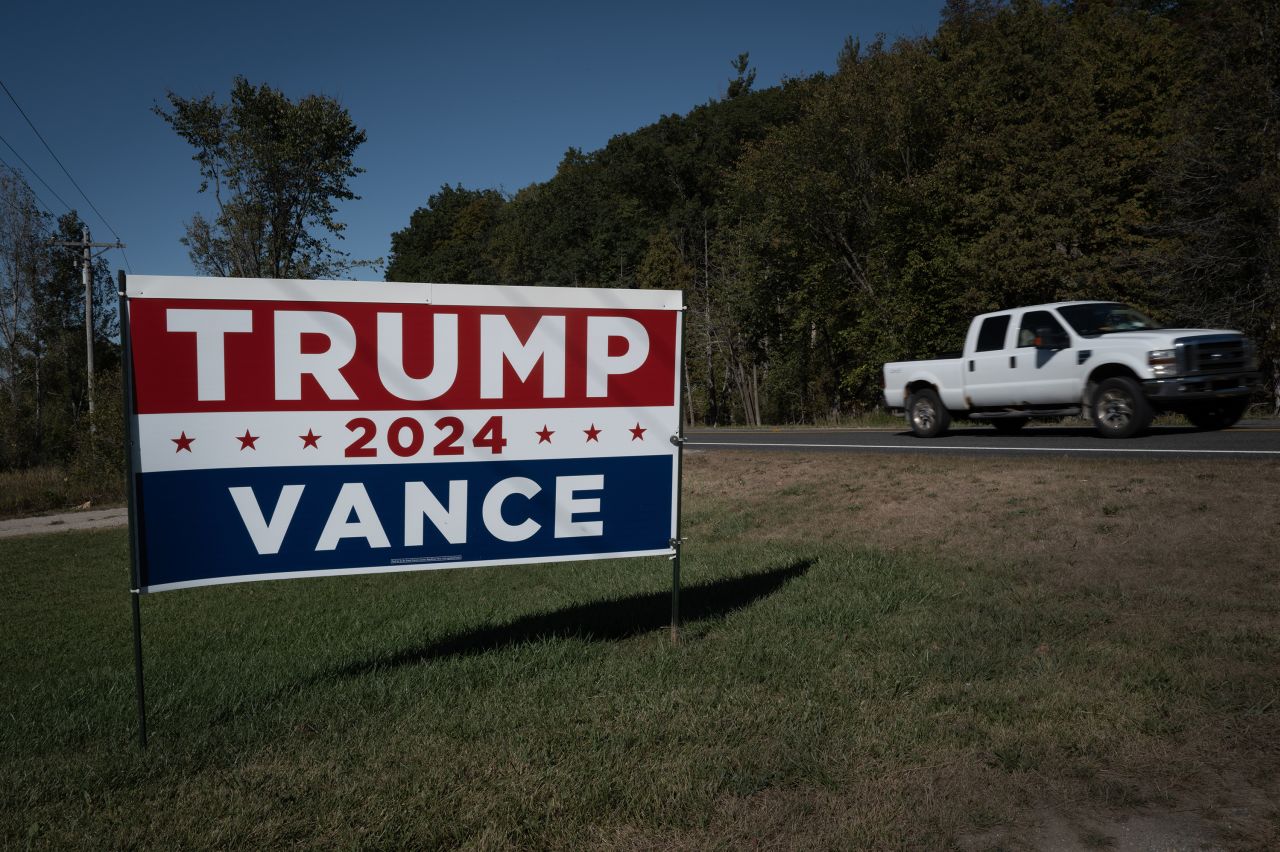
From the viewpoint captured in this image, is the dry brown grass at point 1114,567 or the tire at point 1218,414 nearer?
the dry brown grass at point 1114,567

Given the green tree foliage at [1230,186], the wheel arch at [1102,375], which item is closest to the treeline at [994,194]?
the green tree foliage at [1230,186]

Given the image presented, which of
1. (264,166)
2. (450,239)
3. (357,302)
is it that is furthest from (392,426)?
(450,239)

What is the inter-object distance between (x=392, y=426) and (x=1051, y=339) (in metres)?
12.3

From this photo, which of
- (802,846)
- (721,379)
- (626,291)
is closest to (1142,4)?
(721,379)

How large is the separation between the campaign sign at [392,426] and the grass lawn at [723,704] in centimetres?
74

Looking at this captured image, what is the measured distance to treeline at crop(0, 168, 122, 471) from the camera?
4703 cm

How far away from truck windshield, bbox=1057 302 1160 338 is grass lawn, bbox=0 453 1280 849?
6.40m

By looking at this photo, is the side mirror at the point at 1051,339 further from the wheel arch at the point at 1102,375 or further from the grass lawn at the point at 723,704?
the grass lawn at the point at 723,704

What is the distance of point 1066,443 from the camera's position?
1298 centimetres

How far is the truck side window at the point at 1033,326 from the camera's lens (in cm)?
1443

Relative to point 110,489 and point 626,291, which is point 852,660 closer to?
point 626,291

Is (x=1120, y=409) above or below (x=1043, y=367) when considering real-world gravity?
below

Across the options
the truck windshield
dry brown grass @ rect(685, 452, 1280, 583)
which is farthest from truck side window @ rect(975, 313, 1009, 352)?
dry brown grass @ rect(685, 452, 1280, 583)

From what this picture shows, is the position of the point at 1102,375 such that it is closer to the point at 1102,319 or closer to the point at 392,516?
the point at 1102,319
